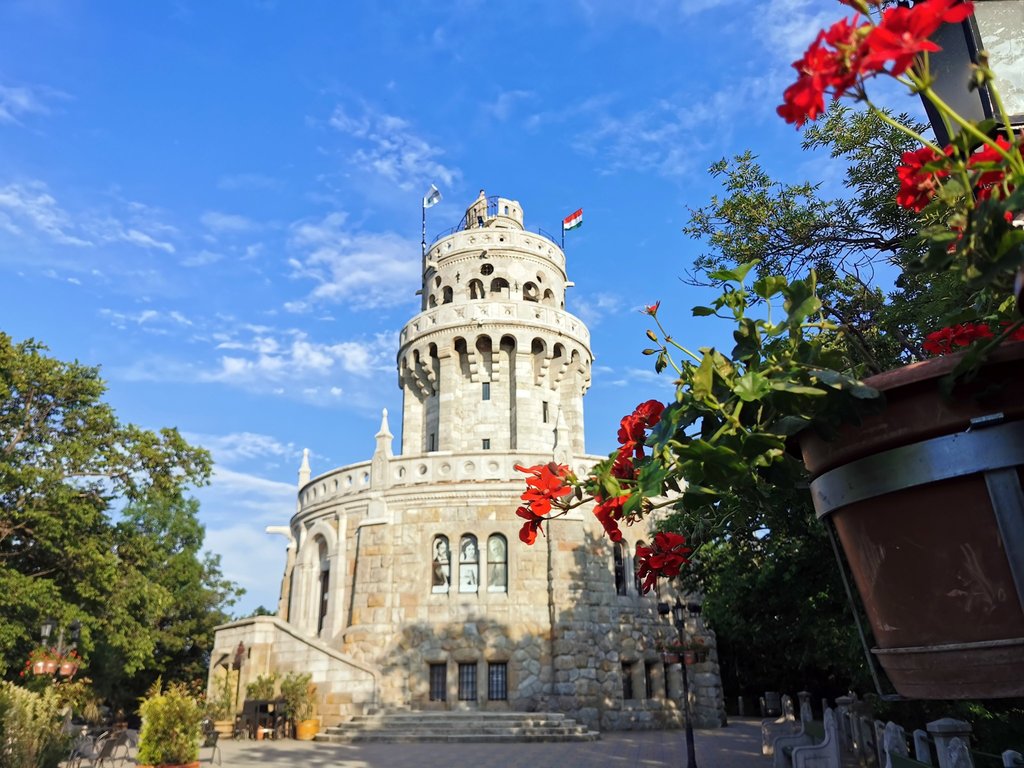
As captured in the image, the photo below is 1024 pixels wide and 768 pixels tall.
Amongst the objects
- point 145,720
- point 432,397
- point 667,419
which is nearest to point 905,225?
point 667,419

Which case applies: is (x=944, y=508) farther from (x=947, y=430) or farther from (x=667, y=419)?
(x=667, y=419)

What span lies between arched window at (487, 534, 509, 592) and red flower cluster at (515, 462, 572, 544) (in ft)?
67.1

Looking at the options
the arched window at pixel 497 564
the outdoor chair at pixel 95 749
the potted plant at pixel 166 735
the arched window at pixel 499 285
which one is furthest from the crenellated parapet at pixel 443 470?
the potted plant at pixel 166 735

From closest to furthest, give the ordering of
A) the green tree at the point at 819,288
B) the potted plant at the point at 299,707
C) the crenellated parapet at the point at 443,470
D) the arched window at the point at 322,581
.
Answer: the green tree at the point at 819,288
the potted plant at the point at 299,707
the crenellated parapet at the point at 443,470
the arched window at the point at 322,581

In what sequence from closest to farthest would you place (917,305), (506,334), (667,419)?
1. (667,419)
2. (917,305)
3. (506,334)

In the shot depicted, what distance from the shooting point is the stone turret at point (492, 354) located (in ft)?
96.5

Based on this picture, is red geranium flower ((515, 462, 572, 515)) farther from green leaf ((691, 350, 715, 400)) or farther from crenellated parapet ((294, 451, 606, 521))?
crenellated parapet ((294, 451, 606, 521))

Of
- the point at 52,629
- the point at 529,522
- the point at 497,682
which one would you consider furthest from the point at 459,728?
the point at 529,522

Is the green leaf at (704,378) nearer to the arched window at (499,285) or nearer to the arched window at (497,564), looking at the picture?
the arched window at (497,564)

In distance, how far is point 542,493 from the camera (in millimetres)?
2738

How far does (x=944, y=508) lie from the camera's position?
181 centimetres

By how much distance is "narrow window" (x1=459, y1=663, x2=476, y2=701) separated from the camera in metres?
21.4

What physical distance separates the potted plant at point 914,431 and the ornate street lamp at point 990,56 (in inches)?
54.4

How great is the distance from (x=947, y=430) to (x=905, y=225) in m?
8.48
